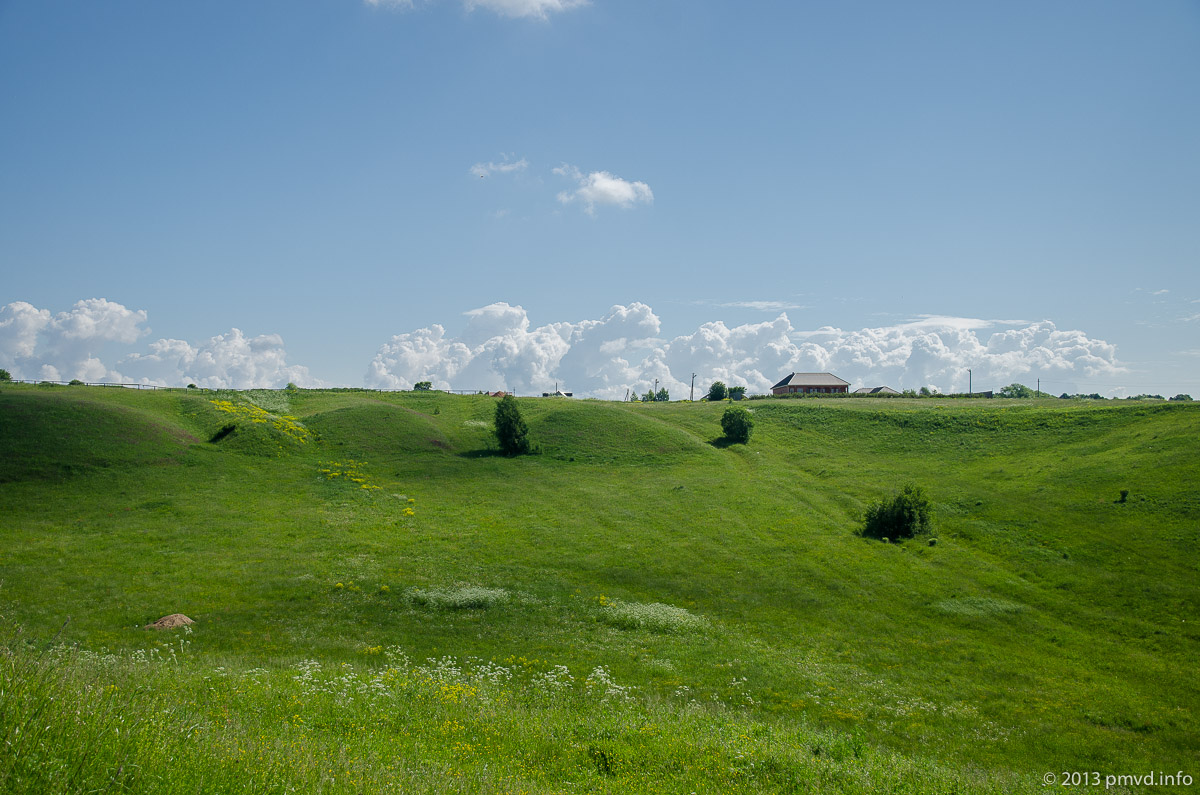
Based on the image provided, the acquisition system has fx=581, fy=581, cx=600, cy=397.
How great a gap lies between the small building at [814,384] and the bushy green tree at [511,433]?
105 metres

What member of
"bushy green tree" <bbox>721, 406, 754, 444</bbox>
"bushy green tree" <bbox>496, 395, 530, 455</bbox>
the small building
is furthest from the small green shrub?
"bushy green tree" <bbox>496, 395, 530, 455</bbox>

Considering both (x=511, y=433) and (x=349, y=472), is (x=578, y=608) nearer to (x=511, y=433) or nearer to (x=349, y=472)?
(x=349, y=472)

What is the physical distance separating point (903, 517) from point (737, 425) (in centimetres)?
3380

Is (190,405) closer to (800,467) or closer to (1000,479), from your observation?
(800,467)

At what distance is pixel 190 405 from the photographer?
7625 centimetres

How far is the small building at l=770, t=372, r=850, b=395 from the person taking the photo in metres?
162

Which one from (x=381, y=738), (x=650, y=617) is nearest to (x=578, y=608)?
(x=650, y=617)

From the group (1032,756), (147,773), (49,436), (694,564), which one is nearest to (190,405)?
(49,436)

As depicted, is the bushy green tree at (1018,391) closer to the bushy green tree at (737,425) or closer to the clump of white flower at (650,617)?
the bushy green tree at (737,425)

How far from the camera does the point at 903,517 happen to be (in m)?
50.0

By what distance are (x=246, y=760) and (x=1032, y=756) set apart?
2605 cm

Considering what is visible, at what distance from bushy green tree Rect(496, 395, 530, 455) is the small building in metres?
105

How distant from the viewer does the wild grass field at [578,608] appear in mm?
12266

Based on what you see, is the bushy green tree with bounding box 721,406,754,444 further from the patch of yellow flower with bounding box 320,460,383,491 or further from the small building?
the small building
